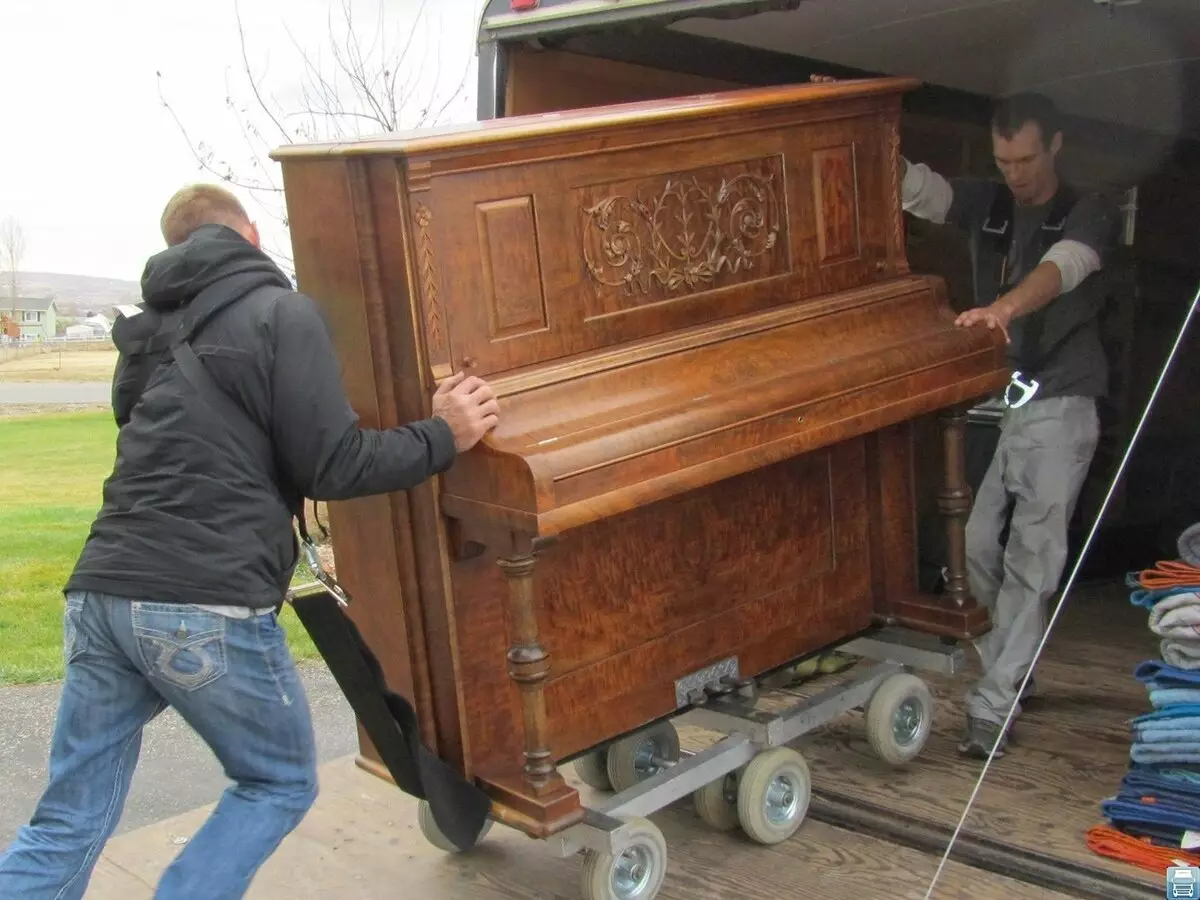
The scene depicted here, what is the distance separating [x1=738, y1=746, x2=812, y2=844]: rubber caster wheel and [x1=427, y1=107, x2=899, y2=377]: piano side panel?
1167 mm

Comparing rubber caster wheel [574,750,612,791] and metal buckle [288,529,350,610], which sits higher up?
metal buckle [288,529,350,610]

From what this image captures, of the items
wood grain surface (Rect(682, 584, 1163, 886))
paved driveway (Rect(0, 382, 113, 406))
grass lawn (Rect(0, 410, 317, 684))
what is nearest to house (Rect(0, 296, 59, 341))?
paved driveway (Rect(0, 382, 113, 406))

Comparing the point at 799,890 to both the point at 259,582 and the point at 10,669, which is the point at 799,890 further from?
the point at 10,669

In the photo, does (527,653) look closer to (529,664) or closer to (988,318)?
(529,664)

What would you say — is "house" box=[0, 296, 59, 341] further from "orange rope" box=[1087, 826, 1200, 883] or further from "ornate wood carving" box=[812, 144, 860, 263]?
"orange rope" box=[1087, 826, 1200, 883]

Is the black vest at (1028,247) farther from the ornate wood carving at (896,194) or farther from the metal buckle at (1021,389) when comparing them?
the ornate wood carving at (896,194)

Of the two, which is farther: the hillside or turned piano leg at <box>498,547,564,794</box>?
A: the hillside

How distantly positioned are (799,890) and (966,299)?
2802 mm

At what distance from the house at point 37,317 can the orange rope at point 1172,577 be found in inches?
260

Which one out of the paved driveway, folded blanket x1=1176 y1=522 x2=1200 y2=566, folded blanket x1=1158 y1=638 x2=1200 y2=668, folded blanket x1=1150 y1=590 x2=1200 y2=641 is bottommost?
folded blanket x1=1158 y1=638 x2=1200 y2=668

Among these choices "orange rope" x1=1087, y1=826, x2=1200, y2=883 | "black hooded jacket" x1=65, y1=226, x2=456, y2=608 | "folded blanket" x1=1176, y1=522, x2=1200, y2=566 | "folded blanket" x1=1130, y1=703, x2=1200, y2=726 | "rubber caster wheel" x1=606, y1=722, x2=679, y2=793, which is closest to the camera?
"black hooded jacket" x1=65, y1=226, x2=456, y2=608

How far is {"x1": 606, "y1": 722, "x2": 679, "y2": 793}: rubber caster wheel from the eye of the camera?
3619mm

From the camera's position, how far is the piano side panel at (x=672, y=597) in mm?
3021

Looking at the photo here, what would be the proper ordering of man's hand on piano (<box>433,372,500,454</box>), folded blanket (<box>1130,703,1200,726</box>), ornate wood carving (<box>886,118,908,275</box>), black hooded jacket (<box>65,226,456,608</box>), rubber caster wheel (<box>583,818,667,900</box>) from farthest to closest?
ornate wood carving (<box>886,118,908,275</box>) < folded blanket (<box>1130,703,1200,726</box>) < rubber caster wheel (<box>583,818,667,900</box>) < man's hand on piano (<box>433,372,500,454</box>) < black hooded jacket (<box>65,226,456,608</box>)
